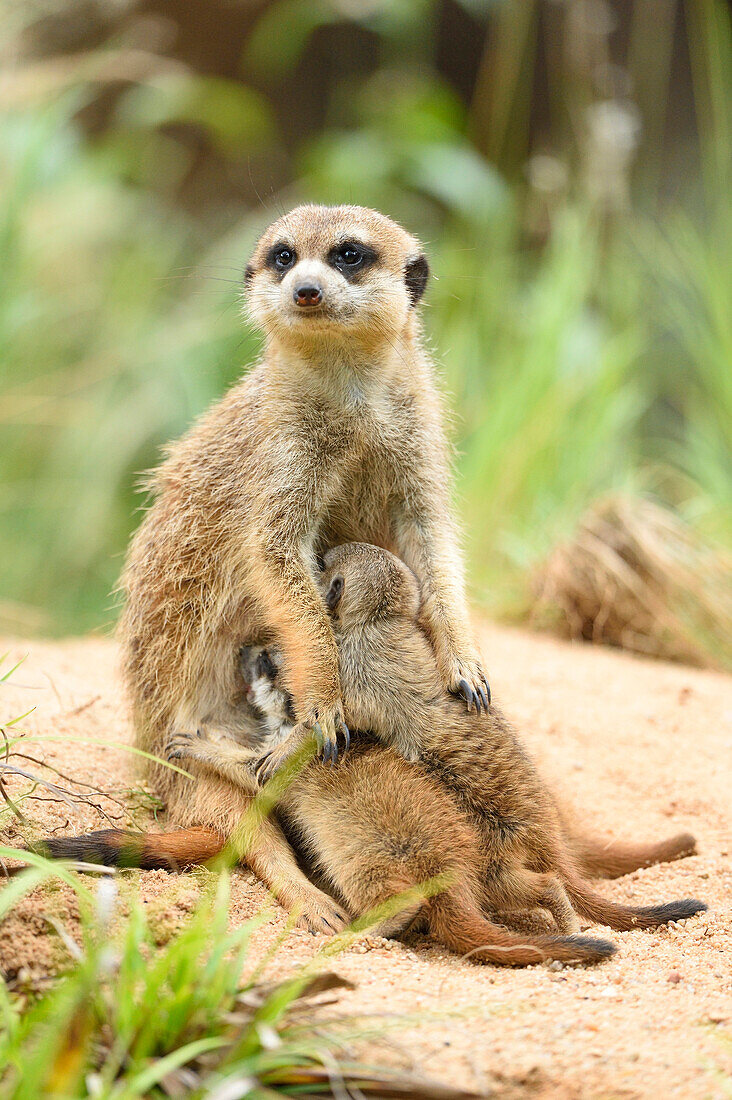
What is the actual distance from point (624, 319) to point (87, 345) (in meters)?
3.65

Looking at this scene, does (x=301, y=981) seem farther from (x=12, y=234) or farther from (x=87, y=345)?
(x=87, y=345)

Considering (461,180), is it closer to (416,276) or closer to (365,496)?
(416,276)

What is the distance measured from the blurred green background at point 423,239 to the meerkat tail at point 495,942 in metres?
2.93

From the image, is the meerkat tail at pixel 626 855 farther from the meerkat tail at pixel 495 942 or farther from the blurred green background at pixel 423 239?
the blurred green background at pixel 423 239

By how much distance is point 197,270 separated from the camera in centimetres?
784

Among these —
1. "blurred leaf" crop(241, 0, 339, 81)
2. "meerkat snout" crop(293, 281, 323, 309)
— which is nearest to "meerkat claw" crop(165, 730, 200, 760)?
"meerkat snout" crop(293, 281, 323, 309)

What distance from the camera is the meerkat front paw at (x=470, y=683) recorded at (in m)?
2.54

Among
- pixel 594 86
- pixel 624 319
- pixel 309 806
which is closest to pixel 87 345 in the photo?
pixel 624 319

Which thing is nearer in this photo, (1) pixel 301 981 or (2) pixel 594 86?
(1) pixel 301 981

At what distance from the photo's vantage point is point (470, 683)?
2564 millimetres

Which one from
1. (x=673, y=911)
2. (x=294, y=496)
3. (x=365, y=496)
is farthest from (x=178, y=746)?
(x=673, y=911)

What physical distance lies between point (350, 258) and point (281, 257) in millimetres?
203

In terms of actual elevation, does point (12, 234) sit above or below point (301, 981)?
above

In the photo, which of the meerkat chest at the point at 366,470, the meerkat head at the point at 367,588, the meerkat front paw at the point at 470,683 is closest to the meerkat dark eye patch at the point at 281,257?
the meerkat chest at the point at 366,470
